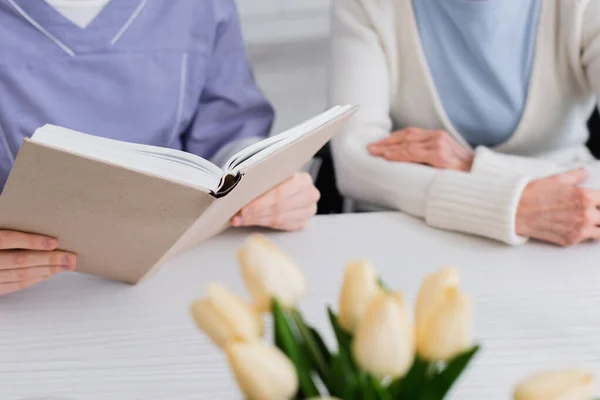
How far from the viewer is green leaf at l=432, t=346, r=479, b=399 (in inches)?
13.1

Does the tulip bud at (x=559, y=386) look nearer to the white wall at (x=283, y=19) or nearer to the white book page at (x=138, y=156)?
the white book page at (x=138, y=156)

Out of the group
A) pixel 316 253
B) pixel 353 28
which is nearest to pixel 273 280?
pixel 316 253

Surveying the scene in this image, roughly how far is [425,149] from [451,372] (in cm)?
76

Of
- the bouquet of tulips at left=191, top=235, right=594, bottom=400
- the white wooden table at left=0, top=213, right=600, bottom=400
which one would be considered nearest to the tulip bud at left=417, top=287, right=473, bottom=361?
the bouquet of tulips at left=191, top=235, right=594, bottom=400

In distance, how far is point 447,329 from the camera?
0.32 meters

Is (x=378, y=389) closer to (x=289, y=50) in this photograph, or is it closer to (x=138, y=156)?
(x=138, y=156)

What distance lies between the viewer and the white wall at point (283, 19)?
1.61 meters

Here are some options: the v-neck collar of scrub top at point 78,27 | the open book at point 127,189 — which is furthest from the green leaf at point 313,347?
the v-neck collar of scrub top at point 78,27

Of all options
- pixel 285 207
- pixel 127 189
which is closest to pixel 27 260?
pixel 127 189

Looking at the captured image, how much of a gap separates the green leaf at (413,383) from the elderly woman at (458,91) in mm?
611

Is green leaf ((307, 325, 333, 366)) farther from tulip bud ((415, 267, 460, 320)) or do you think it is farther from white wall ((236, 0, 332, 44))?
white wall ((236, 0, 332, 44))

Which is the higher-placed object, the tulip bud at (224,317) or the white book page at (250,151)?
the tulip bud at (224,317)

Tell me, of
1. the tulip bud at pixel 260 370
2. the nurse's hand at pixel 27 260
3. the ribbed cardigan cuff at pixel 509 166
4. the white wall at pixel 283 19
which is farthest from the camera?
the white wall at pixel 283 19

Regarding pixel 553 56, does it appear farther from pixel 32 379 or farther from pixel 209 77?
pixel 32 379
